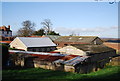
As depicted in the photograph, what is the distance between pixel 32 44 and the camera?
3422 centimetres

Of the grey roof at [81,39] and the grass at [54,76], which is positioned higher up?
the grey roof at [81,39]

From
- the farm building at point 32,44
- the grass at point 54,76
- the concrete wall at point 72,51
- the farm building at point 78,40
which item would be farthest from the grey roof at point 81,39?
the grass at point 54,76

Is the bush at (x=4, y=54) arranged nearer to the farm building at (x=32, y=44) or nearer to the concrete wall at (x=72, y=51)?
the concrete wall at (x=72, y=51)

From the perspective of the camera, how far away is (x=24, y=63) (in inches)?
714

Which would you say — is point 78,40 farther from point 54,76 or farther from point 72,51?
point 54,76

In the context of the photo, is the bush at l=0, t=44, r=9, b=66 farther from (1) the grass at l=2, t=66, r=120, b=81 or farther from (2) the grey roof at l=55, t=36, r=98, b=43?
(2) the grey roof at l=55, t=36, r=98, b=43

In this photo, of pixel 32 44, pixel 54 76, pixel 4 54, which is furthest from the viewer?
pixel 32 44

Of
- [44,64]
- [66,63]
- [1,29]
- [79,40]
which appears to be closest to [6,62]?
[44,64]

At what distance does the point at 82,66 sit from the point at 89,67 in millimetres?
1085

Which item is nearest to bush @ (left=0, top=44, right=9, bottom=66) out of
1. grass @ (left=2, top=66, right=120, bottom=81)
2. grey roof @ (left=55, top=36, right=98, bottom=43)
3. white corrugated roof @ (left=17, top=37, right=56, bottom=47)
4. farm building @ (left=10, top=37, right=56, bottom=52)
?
grass @ (left=2, top=66, right=120, bottom=81)

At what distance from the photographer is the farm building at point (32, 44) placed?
3344 cm

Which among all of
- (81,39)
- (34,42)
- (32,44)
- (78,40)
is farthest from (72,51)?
(81,39)

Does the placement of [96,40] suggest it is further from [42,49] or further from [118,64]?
[118,64]

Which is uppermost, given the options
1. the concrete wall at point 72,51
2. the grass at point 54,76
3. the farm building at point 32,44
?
the farm building at point 32,44
